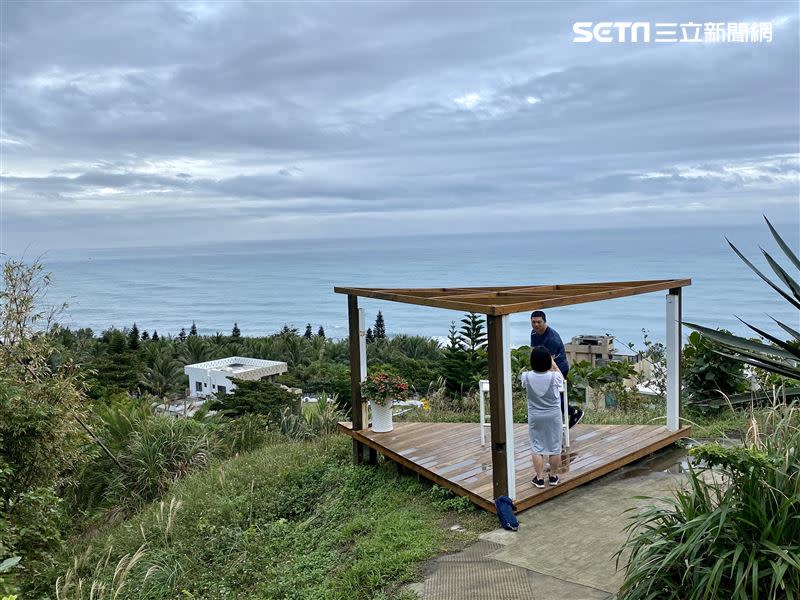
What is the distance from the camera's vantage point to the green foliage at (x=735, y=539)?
3031 millimetres

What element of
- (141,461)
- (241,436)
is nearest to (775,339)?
(141,461)

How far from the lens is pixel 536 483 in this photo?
5.62m

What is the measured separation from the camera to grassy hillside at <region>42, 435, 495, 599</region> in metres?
4.91

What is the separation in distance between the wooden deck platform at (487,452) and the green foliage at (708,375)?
2051 millimetres

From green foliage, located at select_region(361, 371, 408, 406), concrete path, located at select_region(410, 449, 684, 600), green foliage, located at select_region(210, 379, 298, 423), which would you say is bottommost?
green foliage, located at select_region(210, 379, 298, 423)

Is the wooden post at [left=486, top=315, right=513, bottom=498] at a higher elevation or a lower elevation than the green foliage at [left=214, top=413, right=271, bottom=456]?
higher

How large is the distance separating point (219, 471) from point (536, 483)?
4212mm

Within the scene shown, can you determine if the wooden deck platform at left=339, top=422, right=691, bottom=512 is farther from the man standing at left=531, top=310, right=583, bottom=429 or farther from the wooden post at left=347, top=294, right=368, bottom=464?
the man standing at left=531, top=310, right=583, bottom=429

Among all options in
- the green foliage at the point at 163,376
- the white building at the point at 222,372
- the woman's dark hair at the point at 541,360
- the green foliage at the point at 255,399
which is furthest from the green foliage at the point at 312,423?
the green foliage at the point at 163,376

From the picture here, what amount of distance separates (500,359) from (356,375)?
8.74 feet

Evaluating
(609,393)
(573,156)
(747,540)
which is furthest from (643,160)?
(747,540)

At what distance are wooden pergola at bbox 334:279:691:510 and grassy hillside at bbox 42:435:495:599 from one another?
0.92 feet

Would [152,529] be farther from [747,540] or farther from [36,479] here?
[747,540]

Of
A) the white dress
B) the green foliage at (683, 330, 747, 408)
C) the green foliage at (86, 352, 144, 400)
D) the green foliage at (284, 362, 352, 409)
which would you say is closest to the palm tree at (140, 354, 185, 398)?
the green foliage at (86, 352, 144, 400)
